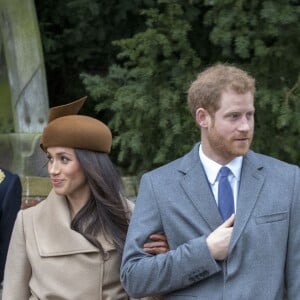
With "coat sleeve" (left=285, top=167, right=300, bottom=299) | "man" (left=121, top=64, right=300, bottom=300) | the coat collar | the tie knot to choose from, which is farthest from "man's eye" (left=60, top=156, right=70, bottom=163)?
"coat sleeve" (left=285, top=167, right=300, bottom=299)

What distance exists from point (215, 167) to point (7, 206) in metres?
1.41

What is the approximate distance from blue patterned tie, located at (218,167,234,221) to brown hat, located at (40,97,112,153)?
25.8 inches

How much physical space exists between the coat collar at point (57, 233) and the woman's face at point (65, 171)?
0.10 meters

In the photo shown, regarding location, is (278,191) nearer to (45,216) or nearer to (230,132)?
(230,132)

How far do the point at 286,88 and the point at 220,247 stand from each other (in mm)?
3245

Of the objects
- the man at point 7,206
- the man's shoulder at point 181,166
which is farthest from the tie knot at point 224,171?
the man at point 7,206

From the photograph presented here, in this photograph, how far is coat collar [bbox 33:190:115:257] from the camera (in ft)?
13.1

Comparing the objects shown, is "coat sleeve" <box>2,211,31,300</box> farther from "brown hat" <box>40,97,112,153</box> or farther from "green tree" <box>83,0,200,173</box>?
"green tree" <box>83,0,200,173</box>

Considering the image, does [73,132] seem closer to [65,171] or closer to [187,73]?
[65,171]

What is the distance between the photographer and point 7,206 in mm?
4727

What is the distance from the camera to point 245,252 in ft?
11.5

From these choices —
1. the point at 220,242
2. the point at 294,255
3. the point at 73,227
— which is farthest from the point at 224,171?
the point at 73,227

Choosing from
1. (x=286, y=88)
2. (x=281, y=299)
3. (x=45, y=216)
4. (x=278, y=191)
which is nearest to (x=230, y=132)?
(x=278, y=191)

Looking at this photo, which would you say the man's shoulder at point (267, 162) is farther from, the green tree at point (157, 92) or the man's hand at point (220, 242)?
the green tree at point (157, 92)
